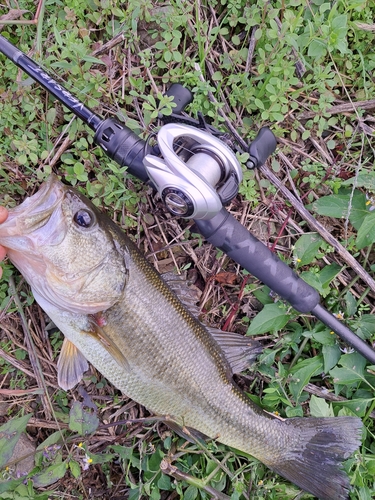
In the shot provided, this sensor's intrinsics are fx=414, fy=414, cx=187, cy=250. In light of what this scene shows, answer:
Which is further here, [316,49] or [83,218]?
[316,49]

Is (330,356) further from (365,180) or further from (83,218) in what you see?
(83,218)

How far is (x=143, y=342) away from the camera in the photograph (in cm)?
243

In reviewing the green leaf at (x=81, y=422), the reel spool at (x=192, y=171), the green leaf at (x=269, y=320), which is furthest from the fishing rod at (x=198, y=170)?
the green leaf at (x=81, y=422)

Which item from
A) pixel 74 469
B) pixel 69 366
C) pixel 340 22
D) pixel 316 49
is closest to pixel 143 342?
pixel 69 366

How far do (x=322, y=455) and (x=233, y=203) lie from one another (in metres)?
1.80

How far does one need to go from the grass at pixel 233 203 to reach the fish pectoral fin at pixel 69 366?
22 centimetres

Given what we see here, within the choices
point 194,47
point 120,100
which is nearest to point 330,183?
point 194,47

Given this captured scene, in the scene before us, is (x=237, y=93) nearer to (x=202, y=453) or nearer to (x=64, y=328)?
(x=64, y=328)

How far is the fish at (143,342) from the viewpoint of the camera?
7.44 feet

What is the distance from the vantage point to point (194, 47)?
293cm

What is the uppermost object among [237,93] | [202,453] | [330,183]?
[237,93]

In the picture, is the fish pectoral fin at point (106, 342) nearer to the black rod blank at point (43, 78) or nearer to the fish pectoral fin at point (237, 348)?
the fish pectoral fin at point (237, 348)

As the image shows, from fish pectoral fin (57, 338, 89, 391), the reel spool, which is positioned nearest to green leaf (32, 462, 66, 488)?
fish pectoral fin (57, 338, 89, 391)

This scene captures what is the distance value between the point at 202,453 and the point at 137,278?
1333mm
